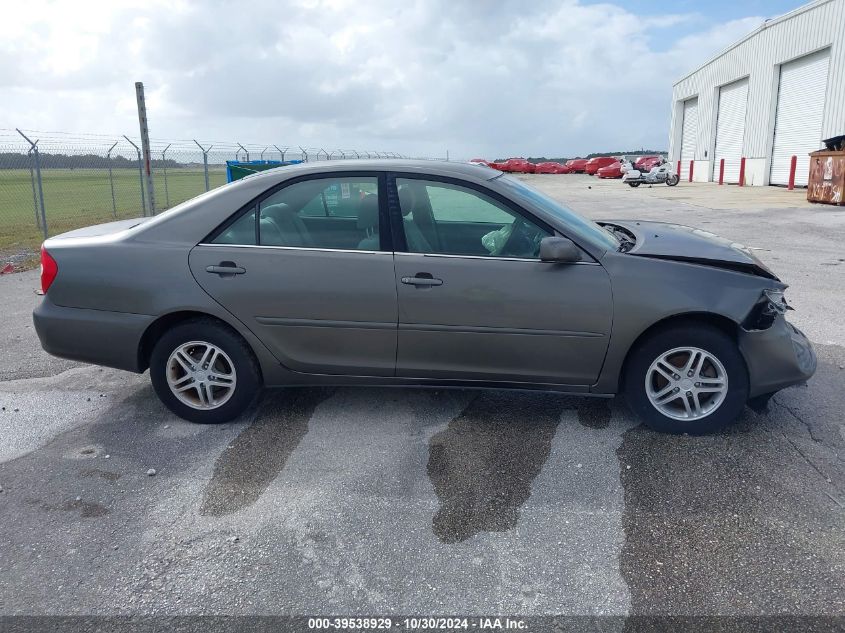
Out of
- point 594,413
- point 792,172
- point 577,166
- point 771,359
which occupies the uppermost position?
point 577,166

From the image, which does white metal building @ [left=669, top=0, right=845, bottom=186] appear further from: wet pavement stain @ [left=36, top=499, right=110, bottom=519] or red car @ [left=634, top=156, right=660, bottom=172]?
wet pavement stain @ [left=36, top=499, right=110, bottom=519]

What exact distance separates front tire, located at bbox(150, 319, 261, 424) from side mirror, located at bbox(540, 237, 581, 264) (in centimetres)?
186

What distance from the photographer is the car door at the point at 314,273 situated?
3709mm

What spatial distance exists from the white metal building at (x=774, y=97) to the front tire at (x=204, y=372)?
25.3 meters

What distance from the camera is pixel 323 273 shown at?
372 cm

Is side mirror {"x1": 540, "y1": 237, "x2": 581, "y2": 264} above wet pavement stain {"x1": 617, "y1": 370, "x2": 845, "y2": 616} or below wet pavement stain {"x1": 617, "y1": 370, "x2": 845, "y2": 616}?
above

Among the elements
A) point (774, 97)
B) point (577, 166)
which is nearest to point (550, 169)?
point (577, 166)

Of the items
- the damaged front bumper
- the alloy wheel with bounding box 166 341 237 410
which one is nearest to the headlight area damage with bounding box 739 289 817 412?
the damaged front bumper

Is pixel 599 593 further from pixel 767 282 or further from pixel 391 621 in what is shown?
pixel 767 282

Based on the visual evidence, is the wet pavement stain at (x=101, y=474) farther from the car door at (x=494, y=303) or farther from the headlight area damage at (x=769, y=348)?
the headlight area damage at (x=769, y=348)

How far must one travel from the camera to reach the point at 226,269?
148 inches

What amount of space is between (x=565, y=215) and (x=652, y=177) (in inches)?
1237

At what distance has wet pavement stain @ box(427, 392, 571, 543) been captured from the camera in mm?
2977

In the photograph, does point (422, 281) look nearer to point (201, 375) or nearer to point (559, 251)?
point (559, 251)
